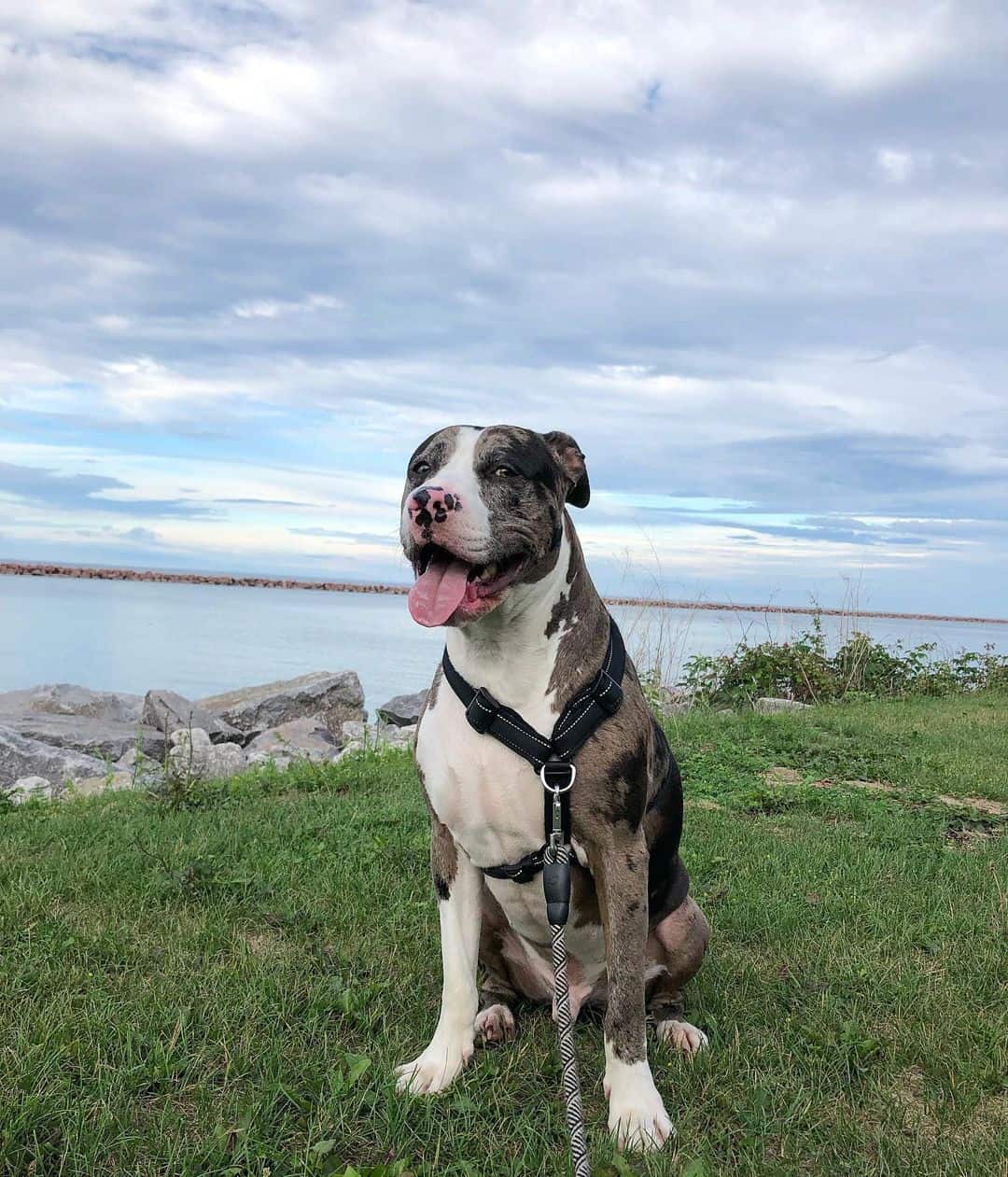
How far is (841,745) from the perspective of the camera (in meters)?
8.74

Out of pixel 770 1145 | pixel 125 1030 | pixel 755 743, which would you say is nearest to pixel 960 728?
pixel 755 743

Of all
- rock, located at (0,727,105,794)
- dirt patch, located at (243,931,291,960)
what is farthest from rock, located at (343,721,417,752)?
dirt patch, located at (243,931,291,960)

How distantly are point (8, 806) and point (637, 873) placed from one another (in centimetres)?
533

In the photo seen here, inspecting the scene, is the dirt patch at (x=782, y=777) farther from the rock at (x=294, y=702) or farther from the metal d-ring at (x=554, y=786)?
the rock at (x=294, y=702)

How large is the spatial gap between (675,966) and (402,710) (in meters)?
8.77

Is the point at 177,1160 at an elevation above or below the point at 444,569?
below

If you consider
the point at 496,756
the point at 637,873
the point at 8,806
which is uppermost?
the point at 496,756

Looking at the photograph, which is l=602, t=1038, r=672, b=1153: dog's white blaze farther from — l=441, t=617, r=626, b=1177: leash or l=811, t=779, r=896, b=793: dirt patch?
l=811, t=779, r=896, b=793: dirt patch

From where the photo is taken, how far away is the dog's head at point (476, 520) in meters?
2.67

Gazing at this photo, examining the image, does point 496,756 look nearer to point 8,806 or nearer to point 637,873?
point 637,873

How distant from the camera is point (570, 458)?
10.6ft

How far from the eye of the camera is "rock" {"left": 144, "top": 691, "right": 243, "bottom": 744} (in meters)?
10.7

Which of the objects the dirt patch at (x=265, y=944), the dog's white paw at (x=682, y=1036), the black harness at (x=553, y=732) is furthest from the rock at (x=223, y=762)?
the black harness at (x=553, y=732)

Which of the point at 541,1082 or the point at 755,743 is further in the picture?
the point at 755,743
